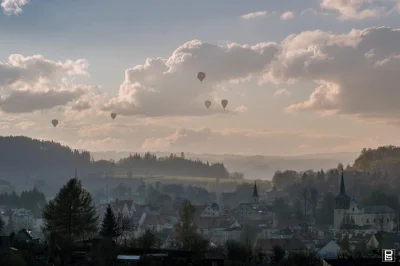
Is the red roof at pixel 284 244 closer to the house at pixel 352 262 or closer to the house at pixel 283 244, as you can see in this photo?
the house at pixel 283 244

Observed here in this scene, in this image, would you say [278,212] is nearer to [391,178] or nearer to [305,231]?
[305,231]

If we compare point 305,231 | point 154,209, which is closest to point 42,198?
point 154,209

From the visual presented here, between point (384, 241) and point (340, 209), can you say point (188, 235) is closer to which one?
point (384, 241)

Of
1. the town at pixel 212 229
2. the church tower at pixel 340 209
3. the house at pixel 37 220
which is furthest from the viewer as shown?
the house at pixel 37 220

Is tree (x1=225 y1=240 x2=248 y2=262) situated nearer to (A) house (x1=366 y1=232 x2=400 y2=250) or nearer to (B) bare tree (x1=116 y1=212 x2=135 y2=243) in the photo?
(B) bare tree (x1=116 y1=212 x2=135 y2=243)

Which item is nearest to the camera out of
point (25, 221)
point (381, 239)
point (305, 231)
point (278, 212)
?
point (381, 239)

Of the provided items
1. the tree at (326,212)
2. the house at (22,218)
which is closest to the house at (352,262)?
the house at (22,218)

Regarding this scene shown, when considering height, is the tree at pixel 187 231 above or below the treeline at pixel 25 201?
below

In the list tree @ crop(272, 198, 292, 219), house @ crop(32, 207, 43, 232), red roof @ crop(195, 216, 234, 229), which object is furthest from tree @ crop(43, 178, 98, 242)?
tree @ crop(272, 198, 292, 219)

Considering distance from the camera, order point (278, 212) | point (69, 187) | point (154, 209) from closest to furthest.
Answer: point (69, 187), point (278, 212), point (154, 209)
